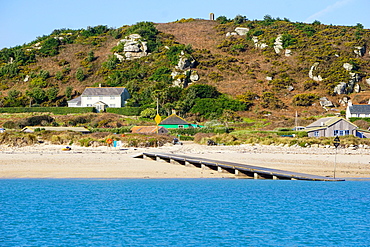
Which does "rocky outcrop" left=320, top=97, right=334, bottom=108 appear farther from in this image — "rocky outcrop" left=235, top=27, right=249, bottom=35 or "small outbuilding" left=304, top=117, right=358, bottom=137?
"rocky outcrop" left=235, top=27, right=249, bottom=35

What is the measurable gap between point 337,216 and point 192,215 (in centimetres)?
559

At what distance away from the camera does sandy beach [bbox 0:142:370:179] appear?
23.6m

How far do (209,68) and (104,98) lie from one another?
88.2ft

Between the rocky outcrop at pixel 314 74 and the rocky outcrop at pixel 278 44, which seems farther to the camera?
the rocky outcrop at pixel 278 44

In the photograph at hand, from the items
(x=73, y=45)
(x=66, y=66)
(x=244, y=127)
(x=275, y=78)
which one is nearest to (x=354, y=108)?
(x=244, y=127)

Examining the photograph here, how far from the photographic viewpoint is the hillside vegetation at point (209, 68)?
253ft

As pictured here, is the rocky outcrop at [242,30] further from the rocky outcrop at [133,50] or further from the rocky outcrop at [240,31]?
the rocky outcrop at [133,50]

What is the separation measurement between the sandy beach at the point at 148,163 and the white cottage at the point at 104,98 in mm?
42754

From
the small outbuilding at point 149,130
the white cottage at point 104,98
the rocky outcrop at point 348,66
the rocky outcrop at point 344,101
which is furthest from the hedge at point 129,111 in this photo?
the rocky outcrop at point 348,66

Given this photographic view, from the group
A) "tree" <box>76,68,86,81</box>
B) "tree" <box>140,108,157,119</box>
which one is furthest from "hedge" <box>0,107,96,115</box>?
"tree" <box>76,68,86,81</box>

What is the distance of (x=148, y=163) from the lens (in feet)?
89.5

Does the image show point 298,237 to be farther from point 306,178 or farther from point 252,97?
point 252,97

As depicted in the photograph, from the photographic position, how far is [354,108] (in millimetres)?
64625

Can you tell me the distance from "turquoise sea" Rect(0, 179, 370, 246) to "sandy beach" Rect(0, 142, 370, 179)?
1328 millimetres
